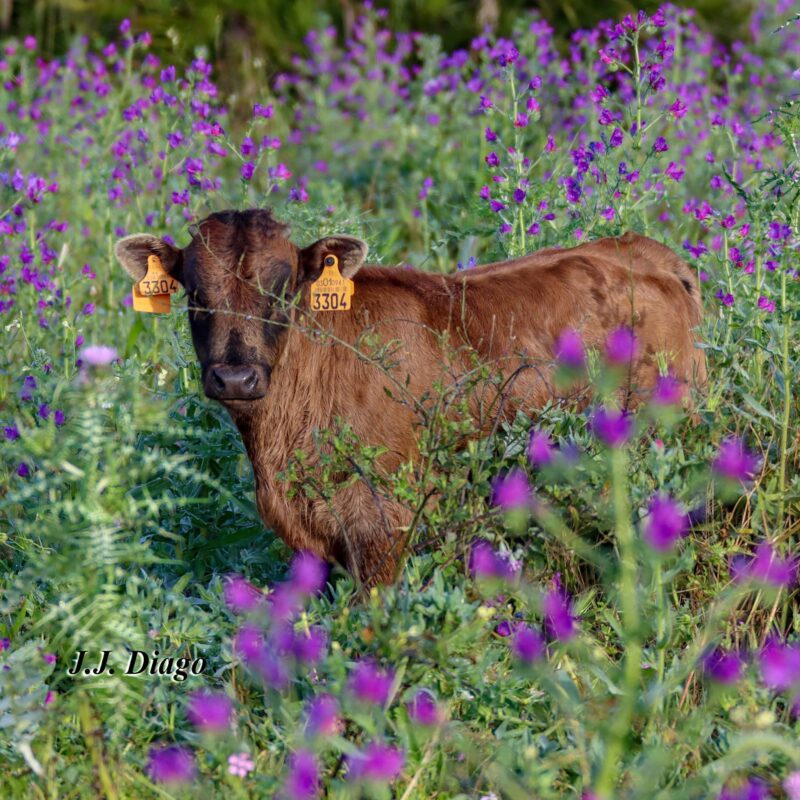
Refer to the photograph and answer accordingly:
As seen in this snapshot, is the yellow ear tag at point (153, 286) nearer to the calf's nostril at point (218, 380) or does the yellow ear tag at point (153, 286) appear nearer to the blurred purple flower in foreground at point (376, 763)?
the calf's nostril at point (218, 380)

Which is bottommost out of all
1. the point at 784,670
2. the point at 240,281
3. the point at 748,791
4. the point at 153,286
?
the point at 748,791

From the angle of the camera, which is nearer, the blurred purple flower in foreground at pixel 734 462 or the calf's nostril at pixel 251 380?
the blurred purple flower in foreground at pixel 734 462

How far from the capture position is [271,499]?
4.24 m

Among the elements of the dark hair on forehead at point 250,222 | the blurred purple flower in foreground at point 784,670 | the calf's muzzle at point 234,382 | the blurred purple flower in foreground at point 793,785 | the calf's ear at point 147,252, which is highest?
the dark hair on forehead at point 250,222

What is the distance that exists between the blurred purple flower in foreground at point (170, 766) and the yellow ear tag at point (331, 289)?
65.3 inches

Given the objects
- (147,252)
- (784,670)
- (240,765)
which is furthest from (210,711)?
(147,252)

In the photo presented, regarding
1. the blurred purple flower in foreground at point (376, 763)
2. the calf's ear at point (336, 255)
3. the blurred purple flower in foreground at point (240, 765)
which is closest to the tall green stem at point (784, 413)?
the calf's ear at point (336, 255)

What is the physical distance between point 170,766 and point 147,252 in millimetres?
2193

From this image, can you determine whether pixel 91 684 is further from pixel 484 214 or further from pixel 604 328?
pixel 484 214

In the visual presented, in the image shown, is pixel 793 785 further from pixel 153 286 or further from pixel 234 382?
pixel 153 286

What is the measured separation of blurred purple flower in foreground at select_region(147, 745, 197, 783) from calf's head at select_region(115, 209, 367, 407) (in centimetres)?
122

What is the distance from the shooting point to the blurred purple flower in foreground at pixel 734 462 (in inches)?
118

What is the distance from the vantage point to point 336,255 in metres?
4.33

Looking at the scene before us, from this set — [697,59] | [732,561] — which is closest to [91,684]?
[732,561]
